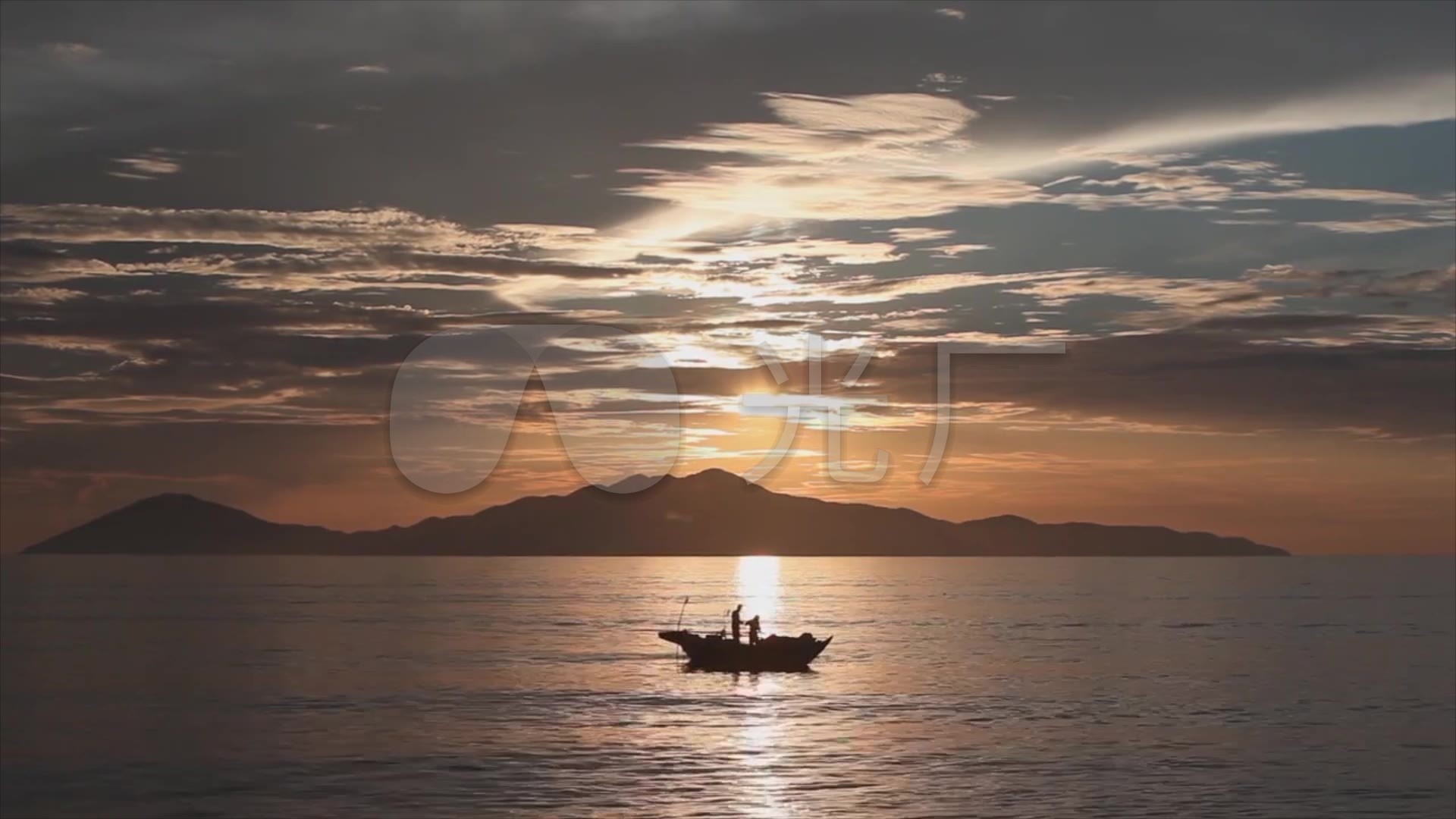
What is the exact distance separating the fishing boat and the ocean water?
35.5 inches

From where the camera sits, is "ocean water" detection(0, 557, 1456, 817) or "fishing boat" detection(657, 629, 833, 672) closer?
"ocean water" detection(0, 557, 1456, 817)

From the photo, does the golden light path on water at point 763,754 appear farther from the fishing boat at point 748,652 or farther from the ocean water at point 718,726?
the fishing boat at point 748,652

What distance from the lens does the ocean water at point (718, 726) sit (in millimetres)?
46562

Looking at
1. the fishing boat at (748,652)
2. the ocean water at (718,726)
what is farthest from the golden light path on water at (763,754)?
the fishing boat at (748,652)

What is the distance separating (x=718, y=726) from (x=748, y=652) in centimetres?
2417

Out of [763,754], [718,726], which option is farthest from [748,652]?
[763,754]

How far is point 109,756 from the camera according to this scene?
55156 mm

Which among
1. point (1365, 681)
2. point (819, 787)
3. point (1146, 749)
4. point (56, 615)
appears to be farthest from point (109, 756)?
point (56, 615)

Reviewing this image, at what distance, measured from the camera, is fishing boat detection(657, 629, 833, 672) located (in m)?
85.6

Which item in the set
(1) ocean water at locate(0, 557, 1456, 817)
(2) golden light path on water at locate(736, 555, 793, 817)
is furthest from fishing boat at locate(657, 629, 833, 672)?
(2) golden light path on water at locate(736, 555, 793, 817)

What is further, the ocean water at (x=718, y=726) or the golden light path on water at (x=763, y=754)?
the ocean water at (x=718, y=726)

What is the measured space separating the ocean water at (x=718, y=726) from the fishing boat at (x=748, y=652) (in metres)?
0.90

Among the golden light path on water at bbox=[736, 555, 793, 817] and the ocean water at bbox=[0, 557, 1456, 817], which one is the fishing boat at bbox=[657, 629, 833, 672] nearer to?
the ocean water at bbox=[0, 557, 1456, 817]

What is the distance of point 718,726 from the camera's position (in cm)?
6297
